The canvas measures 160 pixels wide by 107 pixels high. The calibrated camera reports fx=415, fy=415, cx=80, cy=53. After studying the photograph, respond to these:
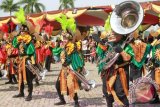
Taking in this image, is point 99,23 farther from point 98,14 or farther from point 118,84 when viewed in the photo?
point 118,84

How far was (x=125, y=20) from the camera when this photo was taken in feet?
22.9

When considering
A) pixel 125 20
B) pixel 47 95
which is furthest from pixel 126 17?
pixel 47 95

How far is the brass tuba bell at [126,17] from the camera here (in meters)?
6.68

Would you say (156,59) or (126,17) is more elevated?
(126,17)

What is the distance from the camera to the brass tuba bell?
263 inches

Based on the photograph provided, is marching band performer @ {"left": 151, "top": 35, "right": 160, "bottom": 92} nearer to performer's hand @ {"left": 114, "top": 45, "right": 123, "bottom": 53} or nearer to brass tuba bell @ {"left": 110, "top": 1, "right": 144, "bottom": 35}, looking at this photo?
brass tuba bell @ {"left": 110, "top": 1, "right": 144, "bottom": 35}

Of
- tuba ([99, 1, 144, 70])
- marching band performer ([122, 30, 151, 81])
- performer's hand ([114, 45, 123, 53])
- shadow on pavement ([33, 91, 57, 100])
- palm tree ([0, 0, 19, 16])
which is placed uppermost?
tuba ([99, 1, 144, 70])

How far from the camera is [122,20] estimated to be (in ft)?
23.0

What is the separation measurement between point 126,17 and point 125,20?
0.05 metres

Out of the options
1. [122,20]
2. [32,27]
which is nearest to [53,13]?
[32,27]

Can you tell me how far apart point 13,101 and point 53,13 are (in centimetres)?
552

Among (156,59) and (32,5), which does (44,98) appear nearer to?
(156,59)

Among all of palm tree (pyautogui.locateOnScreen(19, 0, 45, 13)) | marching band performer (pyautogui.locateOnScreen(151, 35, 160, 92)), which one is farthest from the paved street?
palm tree (pyautogui.locateOnScreen(19, 0, 45, 13))

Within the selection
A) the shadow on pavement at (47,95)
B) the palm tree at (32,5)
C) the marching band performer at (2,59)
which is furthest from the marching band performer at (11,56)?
the palm tree at (32,5)
